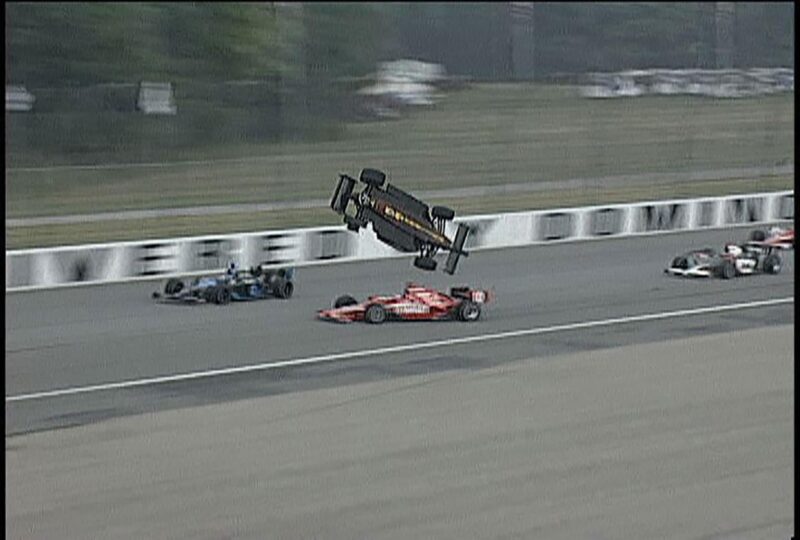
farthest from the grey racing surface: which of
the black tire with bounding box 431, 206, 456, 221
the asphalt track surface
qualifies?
the black tire with bounding box 431, 206, 456, 221

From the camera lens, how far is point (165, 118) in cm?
297

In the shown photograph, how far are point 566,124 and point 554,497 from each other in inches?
33.9

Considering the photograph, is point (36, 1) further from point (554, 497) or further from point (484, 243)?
point (554, 497)

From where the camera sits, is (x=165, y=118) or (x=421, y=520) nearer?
(x=421, y=520)

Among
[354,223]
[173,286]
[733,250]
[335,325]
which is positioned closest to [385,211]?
[354,223]

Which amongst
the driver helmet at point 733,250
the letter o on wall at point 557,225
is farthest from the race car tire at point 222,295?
the driver helmet at point 733,250

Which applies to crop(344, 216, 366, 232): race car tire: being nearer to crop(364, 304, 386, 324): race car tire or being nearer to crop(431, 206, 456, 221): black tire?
crop(431, 206, 456, 221): black tire

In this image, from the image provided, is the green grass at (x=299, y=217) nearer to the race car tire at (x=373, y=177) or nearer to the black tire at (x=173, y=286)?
the race car tire at (x=373, y=177)

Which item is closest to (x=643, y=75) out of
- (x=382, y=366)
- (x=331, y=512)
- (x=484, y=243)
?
(x=484, y=243)

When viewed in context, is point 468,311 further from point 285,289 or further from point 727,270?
point 727,270

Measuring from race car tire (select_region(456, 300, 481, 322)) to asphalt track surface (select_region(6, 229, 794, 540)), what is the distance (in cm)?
3

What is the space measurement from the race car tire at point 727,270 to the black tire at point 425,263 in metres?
0.69

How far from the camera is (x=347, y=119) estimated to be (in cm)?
289

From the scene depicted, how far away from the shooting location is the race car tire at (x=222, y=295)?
311 cm
